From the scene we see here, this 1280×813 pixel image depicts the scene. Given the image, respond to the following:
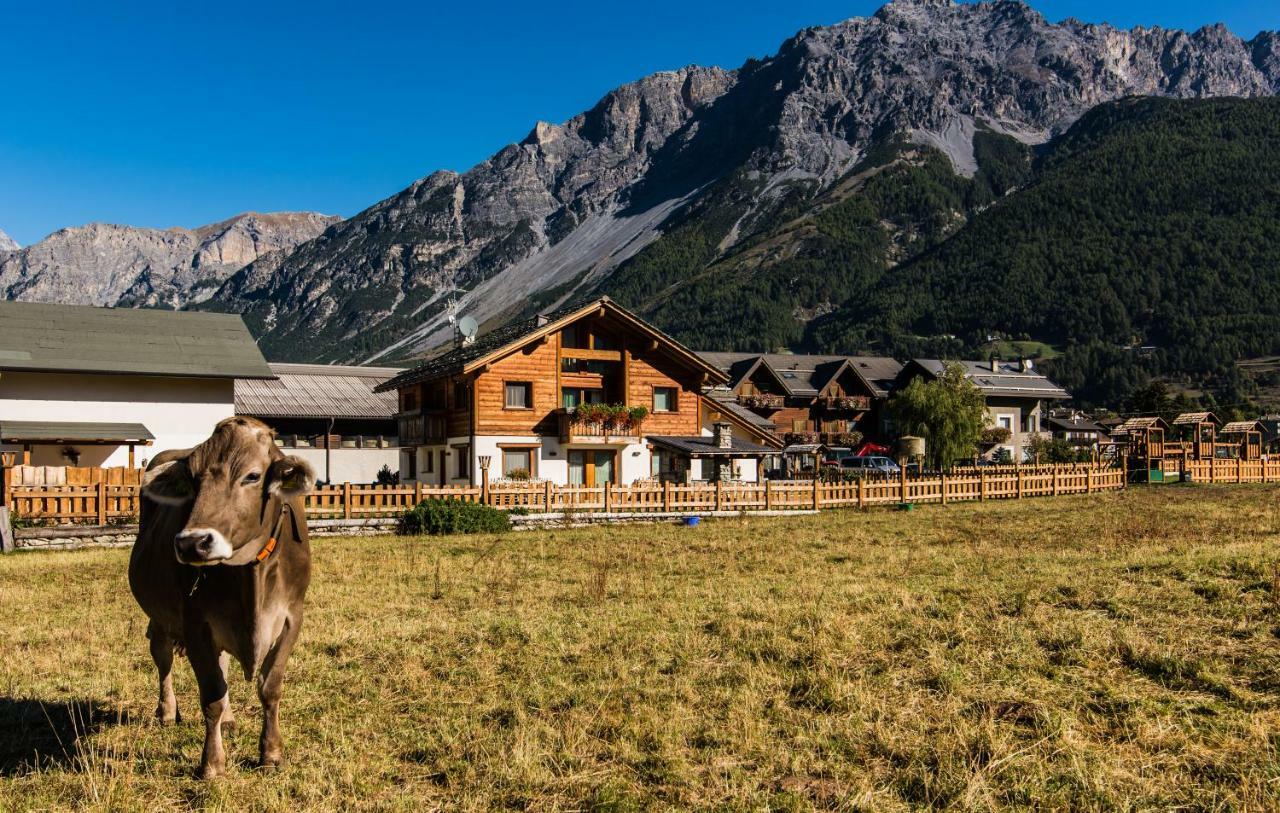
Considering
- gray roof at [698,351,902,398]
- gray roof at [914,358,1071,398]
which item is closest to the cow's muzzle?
gray roof at [698,351,902,398]

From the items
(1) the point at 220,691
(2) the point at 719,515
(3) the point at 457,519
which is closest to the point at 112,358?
(3) the point at 457,519

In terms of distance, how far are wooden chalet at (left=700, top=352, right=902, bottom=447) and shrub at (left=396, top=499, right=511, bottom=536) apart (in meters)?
47.6

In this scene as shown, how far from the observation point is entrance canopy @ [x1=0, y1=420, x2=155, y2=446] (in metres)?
33.5

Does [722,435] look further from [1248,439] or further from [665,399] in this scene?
[1248,439]

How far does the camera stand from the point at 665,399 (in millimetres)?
47688

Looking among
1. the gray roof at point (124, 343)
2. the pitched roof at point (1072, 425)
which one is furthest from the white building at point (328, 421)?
the pitched roof at point (1072, 425)

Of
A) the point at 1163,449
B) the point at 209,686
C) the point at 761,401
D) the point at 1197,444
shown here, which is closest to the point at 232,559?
the point at 209,686

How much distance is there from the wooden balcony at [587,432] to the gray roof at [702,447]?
2456mm

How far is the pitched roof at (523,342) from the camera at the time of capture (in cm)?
4269

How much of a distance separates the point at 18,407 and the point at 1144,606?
3816 cm

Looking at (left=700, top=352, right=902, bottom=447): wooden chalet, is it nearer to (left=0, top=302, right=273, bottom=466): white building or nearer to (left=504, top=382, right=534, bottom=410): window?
(left=504, top=382, right=534, bottom=410): window

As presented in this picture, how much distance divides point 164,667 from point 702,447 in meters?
37.7

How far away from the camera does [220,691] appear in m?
6.42

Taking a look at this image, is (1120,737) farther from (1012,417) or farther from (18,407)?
(1012,417)
